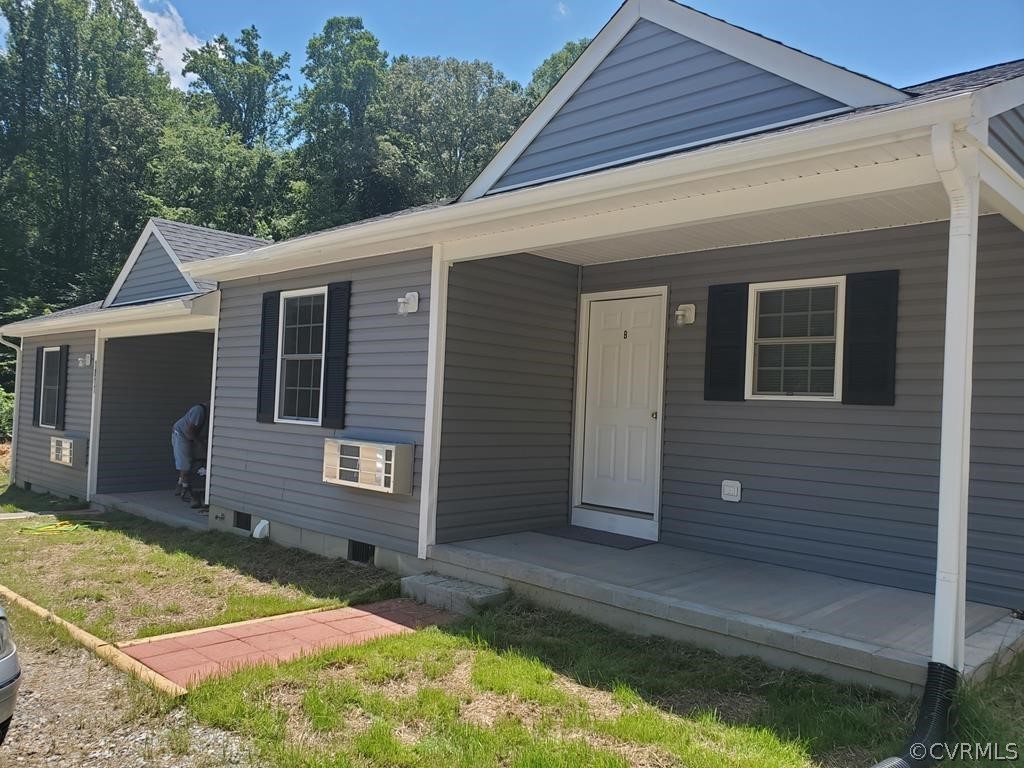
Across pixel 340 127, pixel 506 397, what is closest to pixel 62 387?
pixel 506 397

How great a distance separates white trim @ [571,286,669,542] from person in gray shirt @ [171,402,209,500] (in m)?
5.44

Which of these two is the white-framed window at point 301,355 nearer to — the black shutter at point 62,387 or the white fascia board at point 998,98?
the white fascia board at point 998,98

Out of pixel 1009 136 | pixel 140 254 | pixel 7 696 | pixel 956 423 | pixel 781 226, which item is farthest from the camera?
pixel 140 254

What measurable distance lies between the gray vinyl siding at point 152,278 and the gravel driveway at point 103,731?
7134mm

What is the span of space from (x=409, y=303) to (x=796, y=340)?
2974 mm

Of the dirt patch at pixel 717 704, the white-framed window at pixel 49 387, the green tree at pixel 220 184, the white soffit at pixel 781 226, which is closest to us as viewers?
the dirt patch at pixel 717 704

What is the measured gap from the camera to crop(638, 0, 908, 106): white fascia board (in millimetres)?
5070

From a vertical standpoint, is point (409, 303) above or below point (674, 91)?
below

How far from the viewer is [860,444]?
5.20 m

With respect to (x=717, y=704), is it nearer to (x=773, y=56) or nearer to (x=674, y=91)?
(x=773, y=56)

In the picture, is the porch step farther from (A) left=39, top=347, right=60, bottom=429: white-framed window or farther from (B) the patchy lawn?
(A) left=39, top=347, right=60, bottom=429: white-framed window

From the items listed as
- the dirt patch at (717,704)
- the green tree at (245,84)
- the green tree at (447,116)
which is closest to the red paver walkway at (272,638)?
the dirt patch at (717,704)

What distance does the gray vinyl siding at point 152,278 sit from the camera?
1048 cm

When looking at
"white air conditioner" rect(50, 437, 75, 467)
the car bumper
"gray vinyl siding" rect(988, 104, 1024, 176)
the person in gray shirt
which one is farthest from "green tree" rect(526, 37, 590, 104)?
the car bumper
